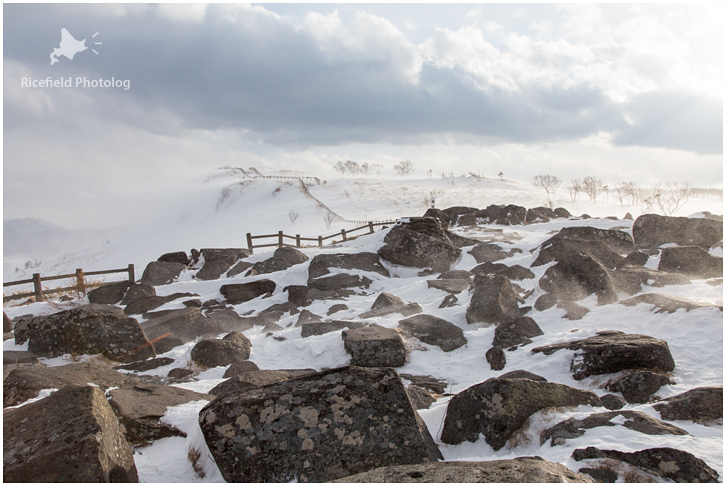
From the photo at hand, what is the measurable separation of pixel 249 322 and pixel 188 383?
4.09 m

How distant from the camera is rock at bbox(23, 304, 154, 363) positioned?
7863 millimetres

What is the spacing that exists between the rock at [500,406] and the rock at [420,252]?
10.7 metres

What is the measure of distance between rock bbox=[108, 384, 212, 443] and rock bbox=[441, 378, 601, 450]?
2.72m

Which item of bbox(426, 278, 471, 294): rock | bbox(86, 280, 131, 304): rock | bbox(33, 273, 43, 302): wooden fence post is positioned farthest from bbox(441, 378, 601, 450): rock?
bbox(33, 273, 43, 302): wooden fence post

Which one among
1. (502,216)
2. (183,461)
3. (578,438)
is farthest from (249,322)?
(502,216)

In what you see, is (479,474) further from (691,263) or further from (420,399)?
(691,263)

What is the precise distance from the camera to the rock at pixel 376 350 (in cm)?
718

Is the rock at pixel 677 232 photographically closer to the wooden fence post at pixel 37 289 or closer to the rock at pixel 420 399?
the rock at pixel 420 399

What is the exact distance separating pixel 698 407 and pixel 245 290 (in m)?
11.9

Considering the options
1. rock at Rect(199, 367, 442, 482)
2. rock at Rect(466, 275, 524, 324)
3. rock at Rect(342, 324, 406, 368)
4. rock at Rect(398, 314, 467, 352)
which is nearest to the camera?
rock at Rect(199, 367, 442, 482)

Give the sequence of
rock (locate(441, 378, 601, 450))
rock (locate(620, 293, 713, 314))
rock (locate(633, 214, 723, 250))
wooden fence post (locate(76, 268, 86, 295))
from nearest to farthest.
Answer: rock (locate(441, 378, 601, 450))
rock (locate(620, 293, 713, 314))
rock (locate(633, 214, 723, 250))
wooden fence post (locate(76, 268, 86, 295))

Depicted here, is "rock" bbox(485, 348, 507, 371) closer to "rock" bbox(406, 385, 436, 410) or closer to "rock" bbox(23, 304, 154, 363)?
"rock" bbox(406, 385, 436, 410)

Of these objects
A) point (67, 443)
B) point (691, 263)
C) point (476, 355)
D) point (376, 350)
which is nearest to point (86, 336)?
point (376, 350)

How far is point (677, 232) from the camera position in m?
13.5
